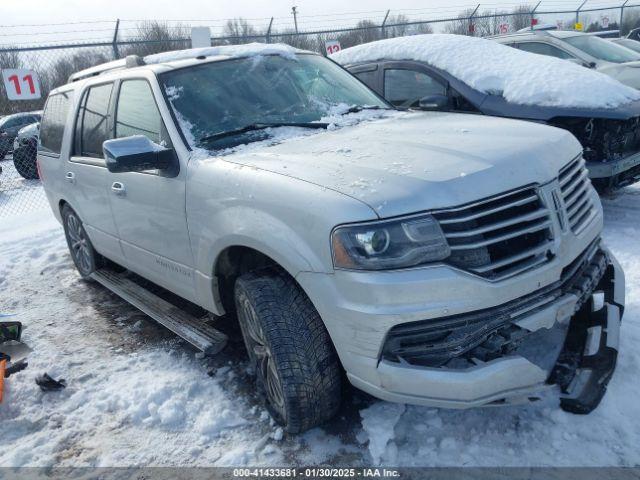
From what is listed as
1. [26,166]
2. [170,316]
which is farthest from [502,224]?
[26,166]

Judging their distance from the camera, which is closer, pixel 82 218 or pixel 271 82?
pixel 271 82

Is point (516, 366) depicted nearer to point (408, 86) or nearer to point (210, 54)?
point (210, 54)

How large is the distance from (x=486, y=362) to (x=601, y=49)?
8.60 meters

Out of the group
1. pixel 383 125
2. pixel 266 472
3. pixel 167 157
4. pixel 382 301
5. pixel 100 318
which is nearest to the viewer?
pixel 382 301

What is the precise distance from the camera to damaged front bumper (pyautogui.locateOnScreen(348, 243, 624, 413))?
86.9 inches

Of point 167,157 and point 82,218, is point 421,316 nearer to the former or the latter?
point 167,157

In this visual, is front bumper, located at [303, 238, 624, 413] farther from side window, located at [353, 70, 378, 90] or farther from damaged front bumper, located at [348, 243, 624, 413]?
side window, located at [353, 70, 378, 90]

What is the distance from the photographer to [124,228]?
391 centimetres

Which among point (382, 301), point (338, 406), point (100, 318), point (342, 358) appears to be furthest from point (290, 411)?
point (100, 318)

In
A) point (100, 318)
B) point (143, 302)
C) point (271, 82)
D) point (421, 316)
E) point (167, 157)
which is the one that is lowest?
point (100, 318)

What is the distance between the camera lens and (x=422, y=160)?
2.48m

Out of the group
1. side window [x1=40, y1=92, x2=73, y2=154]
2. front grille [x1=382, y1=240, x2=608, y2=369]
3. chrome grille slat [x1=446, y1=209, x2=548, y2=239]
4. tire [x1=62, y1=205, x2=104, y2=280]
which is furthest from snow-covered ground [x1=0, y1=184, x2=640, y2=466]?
side window [x1=40, y1=92, x2=73, y2=154]

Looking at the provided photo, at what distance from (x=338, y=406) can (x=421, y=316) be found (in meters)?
0.80

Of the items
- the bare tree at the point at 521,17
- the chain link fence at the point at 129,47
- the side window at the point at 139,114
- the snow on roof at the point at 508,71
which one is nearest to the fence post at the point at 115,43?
the chain link fence at the point at 129,47
